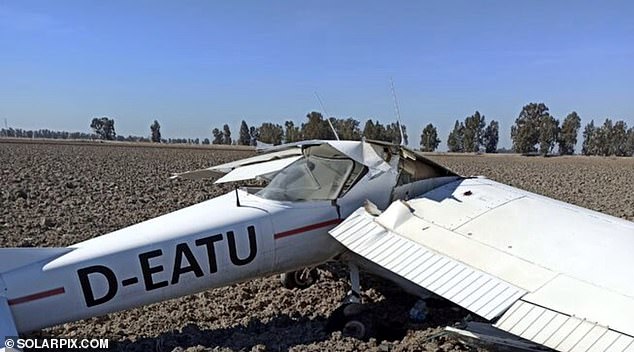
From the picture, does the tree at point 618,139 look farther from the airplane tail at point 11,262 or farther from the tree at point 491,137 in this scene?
the airplane tail at point 11,262

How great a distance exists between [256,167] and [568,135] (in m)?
116

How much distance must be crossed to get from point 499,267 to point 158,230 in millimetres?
2925

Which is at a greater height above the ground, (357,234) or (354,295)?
(357,234)

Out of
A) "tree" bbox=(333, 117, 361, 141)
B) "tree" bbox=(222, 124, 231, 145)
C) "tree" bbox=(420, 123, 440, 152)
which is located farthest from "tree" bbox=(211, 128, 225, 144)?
"tree" bbox=(333, 117, 361, 141)

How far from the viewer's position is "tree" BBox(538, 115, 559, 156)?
105150 mm


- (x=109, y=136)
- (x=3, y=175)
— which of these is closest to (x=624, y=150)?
(x=3, y=175)

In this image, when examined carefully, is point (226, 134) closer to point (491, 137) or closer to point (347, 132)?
point (491, 137)

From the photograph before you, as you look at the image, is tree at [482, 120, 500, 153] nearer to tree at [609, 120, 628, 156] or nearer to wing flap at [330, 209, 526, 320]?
tree at [609, 120, 628, 156]

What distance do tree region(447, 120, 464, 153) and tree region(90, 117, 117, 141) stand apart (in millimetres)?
104971

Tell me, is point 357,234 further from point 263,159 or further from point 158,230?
point 263,159

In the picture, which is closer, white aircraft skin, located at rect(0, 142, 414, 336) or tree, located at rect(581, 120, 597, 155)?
white aircraft skin, located at rect(0, 142, 414, 336)

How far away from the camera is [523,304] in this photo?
3627mm

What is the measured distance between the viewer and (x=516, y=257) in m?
4.11

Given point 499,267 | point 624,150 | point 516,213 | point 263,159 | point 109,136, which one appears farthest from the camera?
point 109,136
